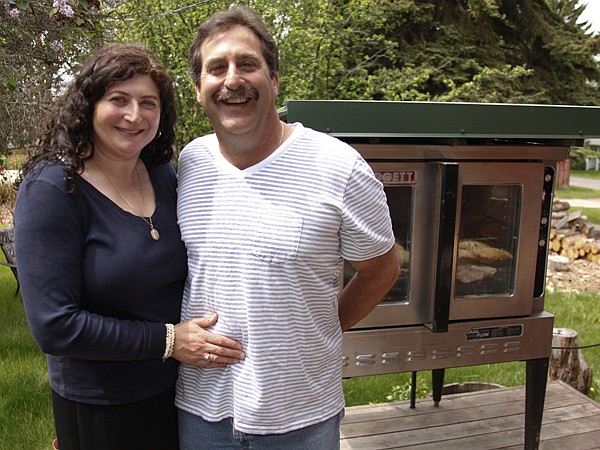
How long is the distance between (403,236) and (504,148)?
1.81 ft

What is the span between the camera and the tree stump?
388 cm

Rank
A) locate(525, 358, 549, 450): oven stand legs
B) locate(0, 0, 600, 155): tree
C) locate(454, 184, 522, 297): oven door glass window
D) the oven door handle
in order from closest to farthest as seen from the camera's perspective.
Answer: the oven door handle
locate(454, 184, 522, 297): oven door glass window
locate(525, 358, 549, 450): oven stand legs
locate(0, 0, 600, 155): tree

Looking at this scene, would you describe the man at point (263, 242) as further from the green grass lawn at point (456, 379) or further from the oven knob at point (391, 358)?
the green grass lawn at point (456, 379)

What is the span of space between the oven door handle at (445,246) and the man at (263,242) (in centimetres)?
80

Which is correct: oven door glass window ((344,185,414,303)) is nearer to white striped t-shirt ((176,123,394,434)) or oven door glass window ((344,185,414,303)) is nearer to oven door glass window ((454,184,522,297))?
oven door glass window ((454,184,522,297))

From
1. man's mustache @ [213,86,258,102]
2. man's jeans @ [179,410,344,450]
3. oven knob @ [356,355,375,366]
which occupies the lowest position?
oven knob @ [356,355,375,366]

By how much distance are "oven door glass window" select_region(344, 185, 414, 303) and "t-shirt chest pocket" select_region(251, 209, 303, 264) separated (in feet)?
3.25

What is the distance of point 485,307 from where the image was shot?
266 cm

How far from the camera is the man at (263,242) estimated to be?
1600 millimetres

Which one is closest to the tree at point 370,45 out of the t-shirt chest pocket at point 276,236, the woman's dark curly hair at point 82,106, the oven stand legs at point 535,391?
the woman's dark curly hair at point 82,106

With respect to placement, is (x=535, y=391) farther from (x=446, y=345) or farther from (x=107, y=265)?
(x=107, y=265)

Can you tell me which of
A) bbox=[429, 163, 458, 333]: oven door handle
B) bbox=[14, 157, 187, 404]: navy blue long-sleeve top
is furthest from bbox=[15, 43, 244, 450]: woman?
bbox=[429, 163, 458, 333]: oven door handle

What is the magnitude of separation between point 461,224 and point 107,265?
1639 mm

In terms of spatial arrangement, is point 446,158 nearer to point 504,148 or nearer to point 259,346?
point 504,148
